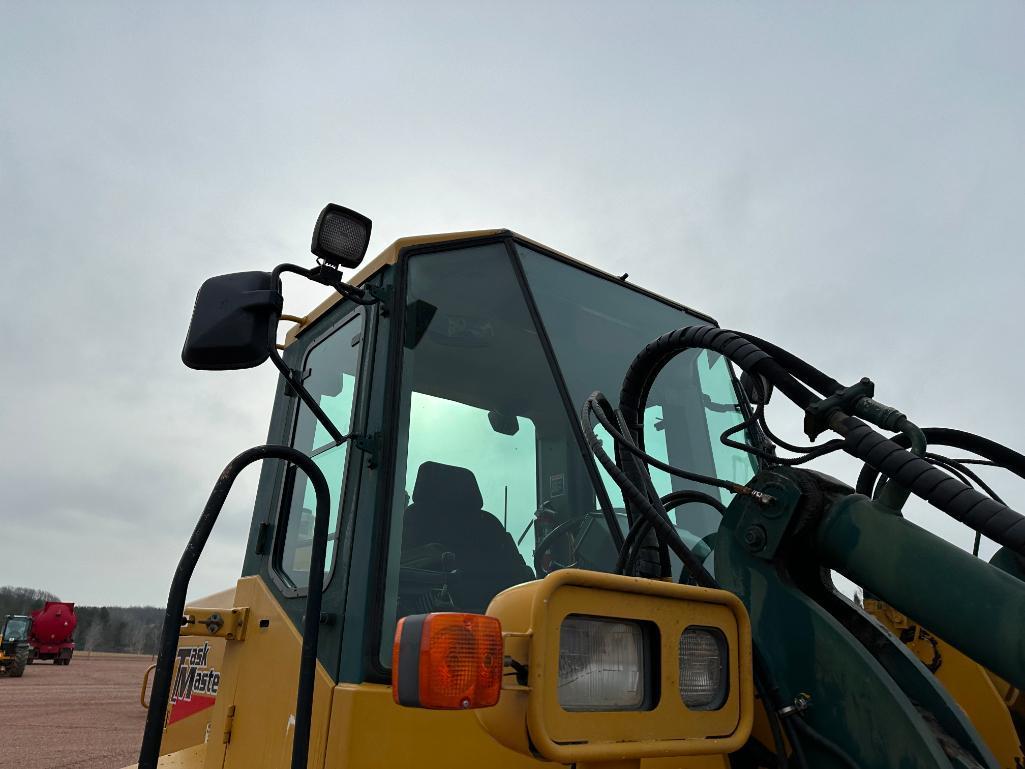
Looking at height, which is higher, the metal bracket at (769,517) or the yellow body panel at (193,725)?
the metal bracket at (769,517)

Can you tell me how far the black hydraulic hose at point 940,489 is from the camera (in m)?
1.06

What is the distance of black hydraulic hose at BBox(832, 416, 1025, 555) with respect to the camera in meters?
1.06

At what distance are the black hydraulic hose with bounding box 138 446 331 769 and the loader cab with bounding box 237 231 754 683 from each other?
64 mm

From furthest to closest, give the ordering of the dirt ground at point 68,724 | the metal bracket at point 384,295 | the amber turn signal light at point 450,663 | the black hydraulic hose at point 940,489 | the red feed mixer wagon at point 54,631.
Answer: the red feed mixer wagon at point 54,631 → the dirt ground at point 68,724 → the metal bracket at point 384,295 → the black hydraulic hose at point 940,489 → the amber turn signal light at point 450,663

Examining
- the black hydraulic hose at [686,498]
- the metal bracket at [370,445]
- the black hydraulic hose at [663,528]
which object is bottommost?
the black hydraulic hose at [663,528]

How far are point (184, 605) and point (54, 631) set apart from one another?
102 feet

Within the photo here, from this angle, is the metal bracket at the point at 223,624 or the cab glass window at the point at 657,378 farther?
the metal bracket at the point at 223,624

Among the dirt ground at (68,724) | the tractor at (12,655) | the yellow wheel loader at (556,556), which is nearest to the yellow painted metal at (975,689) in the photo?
the yellow wheel loader at (556,556)

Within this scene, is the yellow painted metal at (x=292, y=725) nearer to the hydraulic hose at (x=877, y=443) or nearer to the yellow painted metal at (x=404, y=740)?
the yellow painted metal at (x=404, y=740)

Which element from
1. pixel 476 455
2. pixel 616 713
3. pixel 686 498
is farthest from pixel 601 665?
pixel 476 455

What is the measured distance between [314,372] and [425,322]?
0.65 m

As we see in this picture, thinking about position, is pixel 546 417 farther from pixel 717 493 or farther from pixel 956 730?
pixel 956 730

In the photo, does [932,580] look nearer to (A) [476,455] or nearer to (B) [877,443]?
(B) [877,443]

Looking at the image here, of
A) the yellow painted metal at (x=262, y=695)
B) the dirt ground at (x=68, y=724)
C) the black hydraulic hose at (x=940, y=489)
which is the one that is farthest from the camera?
the dirt ground at (x=68, y=724)
